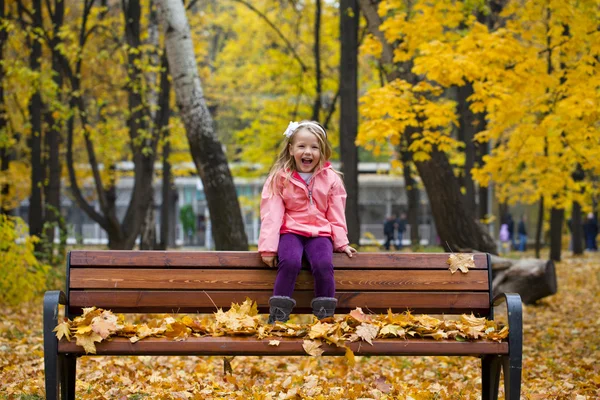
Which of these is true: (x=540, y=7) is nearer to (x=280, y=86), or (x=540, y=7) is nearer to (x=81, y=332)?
(x=81, y=332)

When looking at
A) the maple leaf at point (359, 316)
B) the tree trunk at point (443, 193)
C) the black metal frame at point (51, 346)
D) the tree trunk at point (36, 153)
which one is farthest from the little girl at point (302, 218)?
the tree trunk at point (36, 153)

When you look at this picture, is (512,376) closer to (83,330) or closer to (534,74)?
(83,330)

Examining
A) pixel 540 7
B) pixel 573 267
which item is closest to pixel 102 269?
pixel 540 7

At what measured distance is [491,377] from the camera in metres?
5.06

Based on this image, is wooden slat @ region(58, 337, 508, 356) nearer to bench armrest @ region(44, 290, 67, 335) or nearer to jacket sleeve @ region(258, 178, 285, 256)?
bench armrest @ region(44, 290, 67, 335)

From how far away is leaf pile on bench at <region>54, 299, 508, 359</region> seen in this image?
4.27 m

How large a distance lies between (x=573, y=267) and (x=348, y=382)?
58.4 ft

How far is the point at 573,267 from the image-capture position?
2289 centimetres

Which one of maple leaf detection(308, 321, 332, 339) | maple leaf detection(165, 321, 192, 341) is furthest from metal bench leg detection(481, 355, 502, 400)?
maple leaf detection(165, 321, 192, 341)

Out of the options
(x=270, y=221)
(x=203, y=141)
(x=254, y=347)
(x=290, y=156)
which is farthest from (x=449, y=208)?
(x=254, y=347)

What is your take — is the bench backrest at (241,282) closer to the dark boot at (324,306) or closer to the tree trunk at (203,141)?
the dark boot at (324,306)

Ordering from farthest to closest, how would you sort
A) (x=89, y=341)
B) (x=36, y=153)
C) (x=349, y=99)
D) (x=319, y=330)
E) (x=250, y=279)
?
(x=36, y=153), (x=349, y=99), (x=250, y=279), (x=319, y=330), (x=89, y=341)

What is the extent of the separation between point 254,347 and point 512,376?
1.29 m

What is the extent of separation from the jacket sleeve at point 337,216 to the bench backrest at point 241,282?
0.11m
